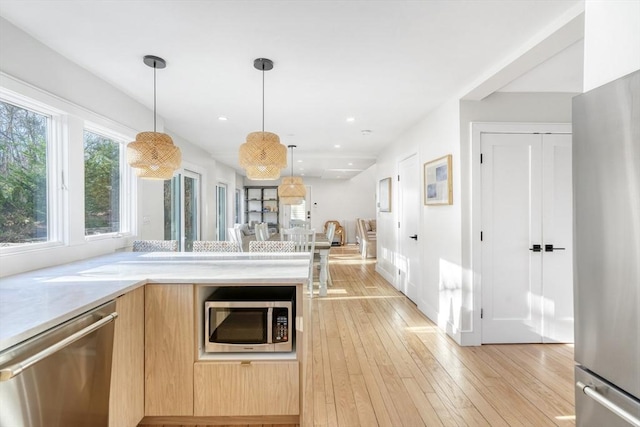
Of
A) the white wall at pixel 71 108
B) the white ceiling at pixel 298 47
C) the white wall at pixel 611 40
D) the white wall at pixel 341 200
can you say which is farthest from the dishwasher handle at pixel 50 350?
the white wall at pixel 341 200

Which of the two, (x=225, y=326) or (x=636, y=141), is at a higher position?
(x=636, y=141)

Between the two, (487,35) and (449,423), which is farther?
(487,35)

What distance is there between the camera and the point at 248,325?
5.82ft

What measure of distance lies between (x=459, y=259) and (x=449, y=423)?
147cm

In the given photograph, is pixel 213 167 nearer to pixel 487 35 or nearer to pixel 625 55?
pixel 487 35

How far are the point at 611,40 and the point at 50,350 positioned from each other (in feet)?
7.24

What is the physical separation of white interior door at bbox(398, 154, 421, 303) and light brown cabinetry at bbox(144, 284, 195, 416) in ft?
9.97

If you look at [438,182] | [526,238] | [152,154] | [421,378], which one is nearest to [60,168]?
[152,154]

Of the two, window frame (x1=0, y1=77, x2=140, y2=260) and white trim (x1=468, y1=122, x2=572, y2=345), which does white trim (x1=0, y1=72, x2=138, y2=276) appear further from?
white trim (x1=468, y1=122, x2=572, y2=345)

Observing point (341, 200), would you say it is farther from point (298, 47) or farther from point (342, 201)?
point (298, 47)

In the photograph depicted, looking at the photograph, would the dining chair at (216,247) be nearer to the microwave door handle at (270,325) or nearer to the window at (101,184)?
the window at (101,184)

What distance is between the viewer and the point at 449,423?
185 centimetres

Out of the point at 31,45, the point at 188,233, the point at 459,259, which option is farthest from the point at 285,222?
the point at 31,45

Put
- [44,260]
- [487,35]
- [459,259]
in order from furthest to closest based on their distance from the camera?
[459,259] → [44,260] → [487,35]
